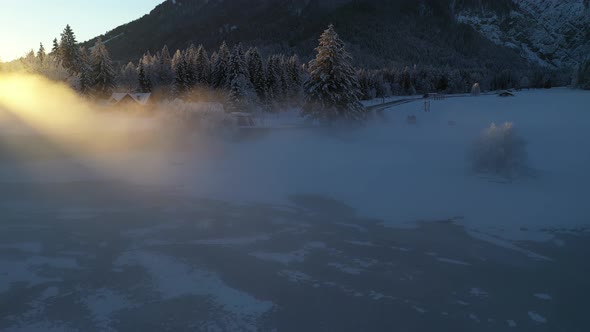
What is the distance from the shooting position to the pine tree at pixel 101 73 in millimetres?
60688

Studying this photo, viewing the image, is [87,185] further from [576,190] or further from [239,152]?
[576,190]

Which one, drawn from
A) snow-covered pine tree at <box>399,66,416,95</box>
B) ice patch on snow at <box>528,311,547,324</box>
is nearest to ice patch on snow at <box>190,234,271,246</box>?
ice patch on snow at <box>528,311,547,324</box>

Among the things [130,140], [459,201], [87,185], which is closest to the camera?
[459,201]

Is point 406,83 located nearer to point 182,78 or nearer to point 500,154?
point 182,78

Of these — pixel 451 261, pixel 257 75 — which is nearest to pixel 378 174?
pixel 451 261

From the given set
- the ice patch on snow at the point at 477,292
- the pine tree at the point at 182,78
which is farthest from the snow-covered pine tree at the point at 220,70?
the ice patch on snow at the point at 477,292

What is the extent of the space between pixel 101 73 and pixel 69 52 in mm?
9037

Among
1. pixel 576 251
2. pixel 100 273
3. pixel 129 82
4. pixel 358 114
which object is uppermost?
pixel 129 82

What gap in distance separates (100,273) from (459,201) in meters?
18.2

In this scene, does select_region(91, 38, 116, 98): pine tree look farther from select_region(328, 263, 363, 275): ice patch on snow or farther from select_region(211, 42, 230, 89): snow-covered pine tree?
select_region(328, 263, 363, 275): ice patch on snow

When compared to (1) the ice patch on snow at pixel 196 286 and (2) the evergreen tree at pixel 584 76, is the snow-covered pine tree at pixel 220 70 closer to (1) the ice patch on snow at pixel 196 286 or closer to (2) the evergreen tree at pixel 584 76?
(1) the ice patch on snow at pixel 196 286

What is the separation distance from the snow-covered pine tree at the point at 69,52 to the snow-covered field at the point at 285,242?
36393 millimetres

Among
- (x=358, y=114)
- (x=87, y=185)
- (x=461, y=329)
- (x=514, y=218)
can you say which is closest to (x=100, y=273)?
(x=461, y=329)

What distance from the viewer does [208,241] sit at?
1554 cm
